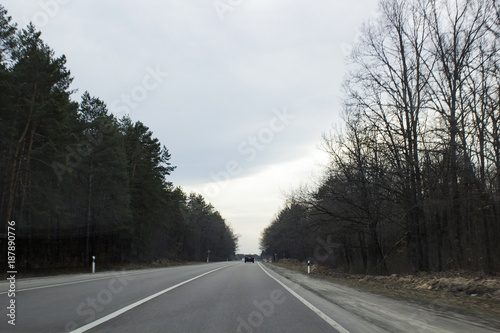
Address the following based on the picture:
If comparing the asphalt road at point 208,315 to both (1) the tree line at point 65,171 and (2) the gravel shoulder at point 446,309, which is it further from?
(1) the tree line at point 65,171

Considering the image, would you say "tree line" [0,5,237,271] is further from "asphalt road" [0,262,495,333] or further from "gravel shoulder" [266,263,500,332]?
"gravel shoulder" [266,263,500,332]

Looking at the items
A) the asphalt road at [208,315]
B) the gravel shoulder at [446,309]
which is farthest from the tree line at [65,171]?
the gravel shoulder at [446,309]

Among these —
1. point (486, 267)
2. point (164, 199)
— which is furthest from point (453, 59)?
point (164, 199)

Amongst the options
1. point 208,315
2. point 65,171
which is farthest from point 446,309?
point 65,171

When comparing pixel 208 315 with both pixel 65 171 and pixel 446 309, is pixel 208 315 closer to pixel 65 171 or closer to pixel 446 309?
pixel 446 309

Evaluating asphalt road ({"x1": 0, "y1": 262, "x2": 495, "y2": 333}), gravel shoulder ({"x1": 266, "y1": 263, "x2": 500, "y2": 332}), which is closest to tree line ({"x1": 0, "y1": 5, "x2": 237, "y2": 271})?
asphalt road ({"x1": 0, "y1": 262, "x2": 495, "y2": 333})

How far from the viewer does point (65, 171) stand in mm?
26312

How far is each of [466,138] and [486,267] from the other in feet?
19.7

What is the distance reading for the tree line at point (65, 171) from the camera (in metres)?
21.8

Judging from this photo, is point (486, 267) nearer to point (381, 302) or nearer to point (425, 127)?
point (425, 127)

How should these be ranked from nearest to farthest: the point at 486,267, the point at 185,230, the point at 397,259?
1. the point at 486,267
2. the point at 397,259
3. the point at 185,230

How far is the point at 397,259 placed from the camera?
25281 mm

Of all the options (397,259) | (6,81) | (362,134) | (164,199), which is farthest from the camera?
(164,199)

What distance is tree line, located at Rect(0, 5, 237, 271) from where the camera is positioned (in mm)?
21797
